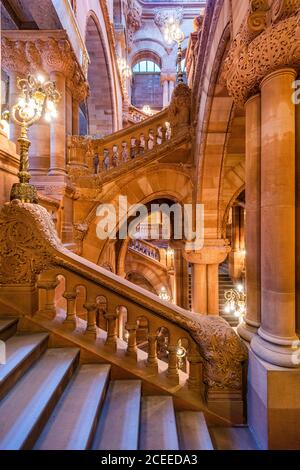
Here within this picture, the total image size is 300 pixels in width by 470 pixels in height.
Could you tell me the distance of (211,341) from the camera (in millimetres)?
2502

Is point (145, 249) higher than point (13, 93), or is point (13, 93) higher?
point (13, 93)

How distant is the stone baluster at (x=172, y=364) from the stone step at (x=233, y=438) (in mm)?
519

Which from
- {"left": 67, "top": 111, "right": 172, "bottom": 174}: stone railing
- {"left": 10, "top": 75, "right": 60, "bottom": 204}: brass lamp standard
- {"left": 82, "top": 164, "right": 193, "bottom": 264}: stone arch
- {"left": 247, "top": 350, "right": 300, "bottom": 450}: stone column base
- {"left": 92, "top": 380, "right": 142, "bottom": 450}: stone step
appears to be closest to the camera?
{"left": 92, "top": 380, "right": 142, "bottom": 450}: stone step

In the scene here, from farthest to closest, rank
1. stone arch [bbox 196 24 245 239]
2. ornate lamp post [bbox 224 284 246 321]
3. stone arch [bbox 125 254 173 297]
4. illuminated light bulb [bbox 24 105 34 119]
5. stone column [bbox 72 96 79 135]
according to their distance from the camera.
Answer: stone arch [bbox 125 254 173 297]
stone column [bbox 72 96 79 135]
stone arch [bbox 196 24 245 239]
ornate lamp post [bbox 224 284 246 321]
illuminated light bulb [bbox 24 105 34 119]

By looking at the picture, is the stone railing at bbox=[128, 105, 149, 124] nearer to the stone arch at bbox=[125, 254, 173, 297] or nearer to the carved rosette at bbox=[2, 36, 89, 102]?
the stone arch at bbox=[125, 254, 173, 297]

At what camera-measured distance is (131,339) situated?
Answer: 8.68 feet

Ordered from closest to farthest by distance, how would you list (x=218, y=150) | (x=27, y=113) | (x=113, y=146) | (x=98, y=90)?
(x=27, y=113)
(x=218, y=150)
(x=113, y=146)
(x=98, y=90)

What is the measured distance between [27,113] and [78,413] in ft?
11.1

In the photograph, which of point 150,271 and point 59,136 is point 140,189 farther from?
point 150,271

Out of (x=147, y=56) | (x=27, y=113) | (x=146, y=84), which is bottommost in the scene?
(x=27, y=113)

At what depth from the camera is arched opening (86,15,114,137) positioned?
956 cm

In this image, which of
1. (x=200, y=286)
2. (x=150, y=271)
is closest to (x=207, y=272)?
(x=200, y=286)

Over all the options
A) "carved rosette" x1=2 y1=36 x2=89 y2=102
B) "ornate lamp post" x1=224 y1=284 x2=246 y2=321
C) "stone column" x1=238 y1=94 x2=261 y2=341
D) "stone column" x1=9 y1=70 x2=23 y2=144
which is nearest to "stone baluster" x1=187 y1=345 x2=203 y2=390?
"stone column" x1=238 y1=94 x2=261 y2=341

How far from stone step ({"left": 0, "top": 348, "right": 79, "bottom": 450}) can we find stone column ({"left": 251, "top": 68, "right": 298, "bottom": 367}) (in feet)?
5.61
